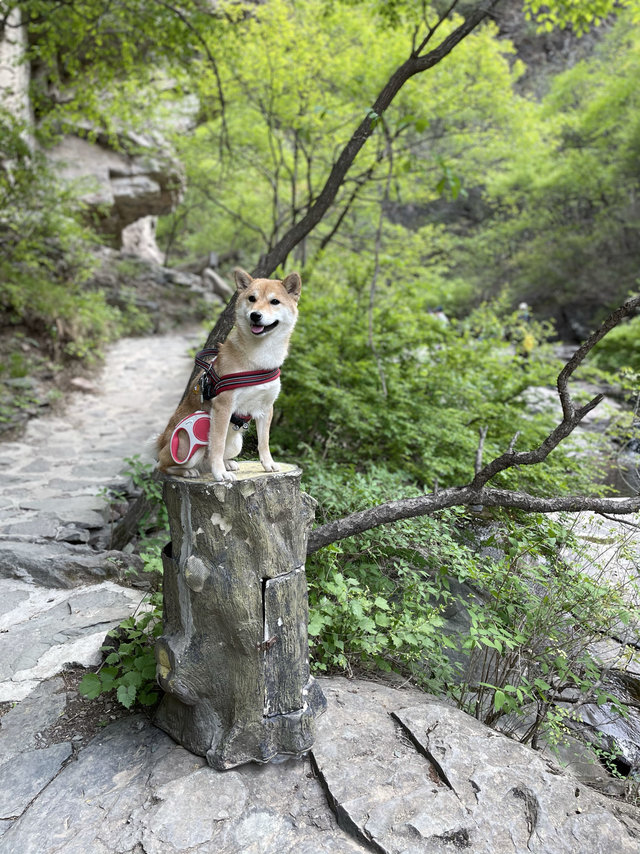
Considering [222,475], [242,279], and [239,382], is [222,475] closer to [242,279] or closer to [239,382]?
[239,382]

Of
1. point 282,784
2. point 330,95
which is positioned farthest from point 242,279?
point 330,95

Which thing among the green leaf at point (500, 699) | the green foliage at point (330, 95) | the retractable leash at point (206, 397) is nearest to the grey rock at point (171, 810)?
the green leaf at point (500, 699)

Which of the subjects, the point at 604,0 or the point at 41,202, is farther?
the point at 41,202

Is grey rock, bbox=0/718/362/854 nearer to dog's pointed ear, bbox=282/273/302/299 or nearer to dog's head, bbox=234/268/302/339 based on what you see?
dog's head, bbox=234/268/302/339

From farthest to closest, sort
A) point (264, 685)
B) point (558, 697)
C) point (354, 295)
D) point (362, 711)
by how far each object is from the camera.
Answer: point (354, 295) < point (558, 697) < point (362, 711) < point (264, 685)

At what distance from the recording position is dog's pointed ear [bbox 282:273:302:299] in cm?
258

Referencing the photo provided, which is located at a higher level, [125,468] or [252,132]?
[252,132]

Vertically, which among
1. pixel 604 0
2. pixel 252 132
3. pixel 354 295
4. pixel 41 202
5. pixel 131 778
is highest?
pixel 252 132

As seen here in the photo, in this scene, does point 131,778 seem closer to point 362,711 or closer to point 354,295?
point 362,711

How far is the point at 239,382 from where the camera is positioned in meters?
2.54

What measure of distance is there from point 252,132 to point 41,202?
17.5ft

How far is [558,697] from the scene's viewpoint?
3.05m

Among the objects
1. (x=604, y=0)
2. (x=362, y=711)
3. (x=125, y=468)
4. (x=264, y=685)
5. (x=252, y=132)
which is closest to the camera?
(x=264, y=685)

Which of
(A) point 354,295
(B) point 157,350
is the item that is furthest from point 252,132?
(A) point 354,295
